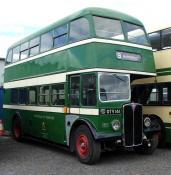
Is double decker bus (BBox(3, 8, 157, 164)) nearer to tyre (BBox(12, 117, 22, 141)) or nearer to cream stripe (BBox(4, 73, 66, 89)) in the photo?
cream stripe (BBox(4, 73, 66, 89))

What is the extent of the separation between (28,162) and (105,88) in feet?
9.40

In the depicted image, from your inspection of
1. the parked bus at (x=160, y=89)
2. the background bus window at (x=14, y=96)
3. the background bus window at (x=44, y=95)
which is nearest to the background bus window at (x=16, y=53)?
the background bus window at (x=14, y=96)

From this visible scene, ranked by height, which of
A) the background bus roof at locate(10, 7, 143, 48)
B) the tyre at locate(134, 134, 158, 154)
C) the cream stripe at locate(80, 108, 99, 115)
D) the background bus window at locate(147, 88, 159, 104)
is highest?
the background bus roof at locate(10, 7, 143, 48)

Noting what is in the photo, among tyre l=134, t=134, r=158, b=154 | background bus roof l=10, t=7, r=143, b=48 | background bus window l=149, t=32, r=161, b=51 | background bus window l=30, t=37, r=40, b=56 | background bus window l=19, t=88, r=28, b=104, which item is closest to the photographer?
background bus roof l=10, t=7, r=143, b=48

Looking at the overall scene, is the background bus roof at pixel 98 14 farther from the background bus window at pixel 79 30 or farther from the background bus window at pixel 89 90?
the background bus window at pixel 89 90

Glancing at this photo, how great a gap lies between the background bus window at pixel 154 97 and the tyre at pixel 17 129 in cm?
506

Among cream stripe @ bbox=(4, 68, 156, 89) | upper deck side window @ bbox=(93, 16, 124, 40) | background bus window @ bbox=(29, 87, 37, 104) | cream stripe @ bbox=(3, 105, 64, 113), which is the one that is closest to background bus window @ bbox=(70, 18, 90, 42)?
upper deck side window @ bbox=(93, 16, 124, 40)

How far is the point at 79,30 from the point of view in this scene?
1065 cm

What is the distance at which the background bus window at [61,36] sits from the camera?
1135 centimetres

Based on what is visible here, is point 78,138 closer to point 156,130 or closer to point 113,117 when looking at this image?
point 113,117

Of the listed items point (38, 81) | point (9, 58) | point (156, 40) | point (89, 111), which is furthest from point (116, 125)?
point (9, 58)

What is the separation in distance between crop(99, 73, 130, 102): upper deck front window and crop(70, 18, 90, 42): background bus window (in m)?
1.29

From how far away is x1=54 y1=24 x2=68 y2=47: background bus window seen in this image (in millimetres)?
11352

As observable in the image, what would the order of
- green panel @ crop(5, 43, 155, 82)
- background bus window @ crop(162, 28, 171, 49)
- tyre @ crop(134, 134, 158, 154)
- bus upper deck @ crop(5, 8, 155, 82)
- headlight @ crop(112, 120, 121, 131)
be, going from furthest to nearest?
1. background bus window @ crop(162, 28, 171, 49)
2. tyre @ crop(134, 134, 158, 154)
3. bus upper deck @ crop(5, 8, 155, 82)
4. green panel @ crop(5, 43, 155, 82)
5. headlight @ crop(112, 120, 121, 131)
